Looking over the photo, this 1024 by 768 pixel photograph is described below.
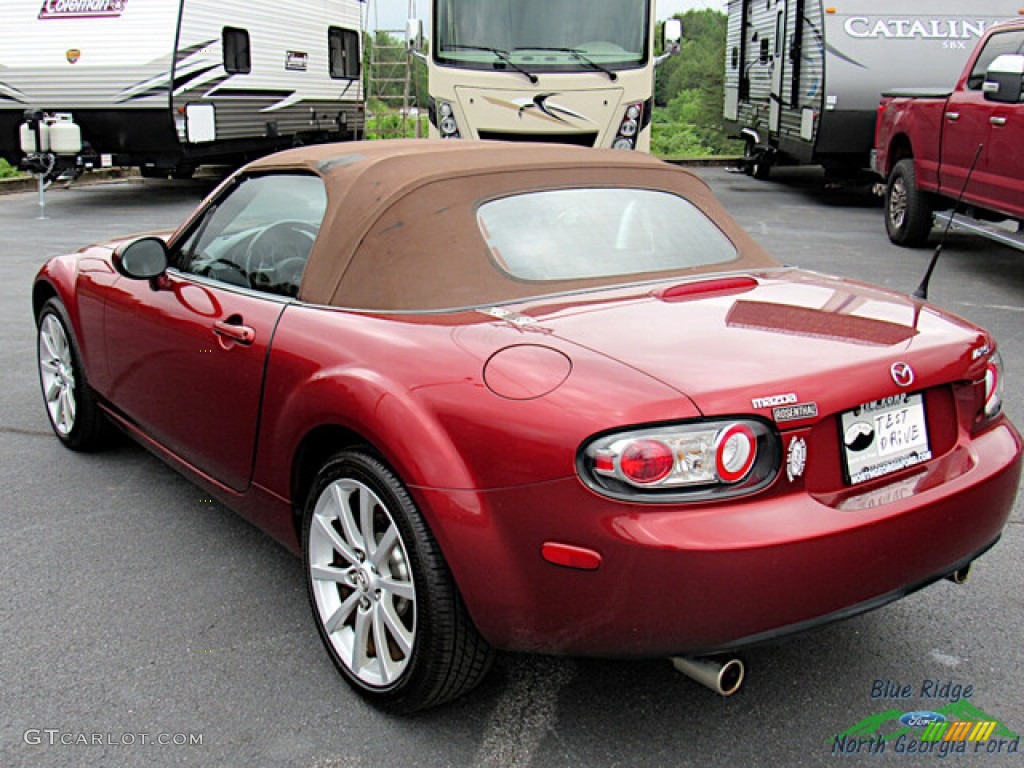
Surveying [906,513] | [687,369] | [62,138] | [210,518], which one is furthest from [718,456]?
[62,138]

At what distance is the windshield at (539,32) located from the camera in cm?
1070

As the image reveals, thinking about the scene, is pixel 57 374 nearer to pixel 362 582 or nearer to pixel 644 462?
pixel 362 582

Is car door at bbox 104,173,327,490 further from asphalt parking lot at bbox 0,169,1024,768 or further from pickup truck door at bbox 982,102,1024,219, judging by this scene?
pickup truck door at bbox 982,102,1024,219

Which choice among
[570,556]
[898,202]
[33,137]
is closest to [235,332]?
[570,556]

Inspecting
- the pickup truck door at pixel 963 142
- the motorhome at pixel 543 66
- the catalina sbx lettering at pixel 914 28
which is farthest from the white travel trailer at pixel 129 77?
the pickup truck door at pixel 963 142

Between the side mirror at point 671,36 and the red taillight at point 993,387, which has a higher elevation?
the side mirror at point 671,36

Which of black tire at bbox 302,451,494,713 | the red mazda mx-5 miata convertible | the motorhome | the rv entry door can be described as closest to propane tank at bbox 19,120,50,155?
the motorhome

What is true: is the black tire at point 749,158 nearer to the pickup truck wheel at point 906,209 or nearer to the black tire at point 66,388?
the pickup truck wheel at point 906,209

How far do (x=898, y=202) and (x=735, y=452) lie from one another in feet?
31.3

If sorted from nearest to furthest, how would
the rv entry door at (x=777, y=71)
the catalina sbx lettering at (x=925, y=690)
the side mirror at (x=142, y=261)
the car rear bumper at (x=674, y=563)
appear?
the car rear bumper at (x=674, y=563) < the catalina sbx lettering at (x=925, y=690) < the side mirror at (x=142, y=261) < the rv entry door at (x=777, y=71)

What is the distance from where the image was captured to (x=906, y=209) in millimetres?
10695

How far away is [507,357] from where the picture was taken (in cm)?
258

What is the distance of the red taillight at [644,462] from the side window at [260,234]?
4.71 feet

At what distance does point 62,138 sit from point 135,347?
11.6 meters
